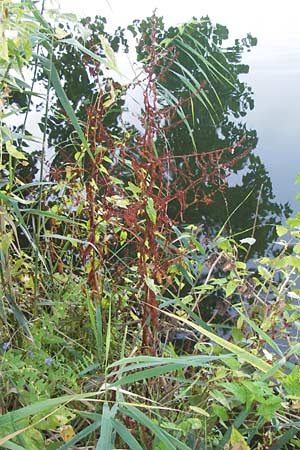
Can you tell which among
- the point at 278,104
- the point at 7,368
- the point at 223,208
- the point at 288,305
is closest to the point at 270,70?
the point at 278,104

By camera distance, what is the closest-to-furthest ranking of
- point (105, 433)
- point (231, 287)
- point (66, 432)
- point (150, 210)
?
point (105, 433)
point (66, 432)
point (150, 210)
point (231, 287)

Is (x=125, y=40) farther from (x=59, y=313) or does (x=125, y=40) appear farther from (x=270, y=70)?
(x=59, y=313)

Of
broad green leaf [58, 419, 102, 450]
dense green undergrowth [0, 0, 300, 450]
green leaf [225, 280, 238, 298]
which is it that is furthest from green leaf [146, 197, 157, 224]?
broad green leaf [58, 419, 102, 450]

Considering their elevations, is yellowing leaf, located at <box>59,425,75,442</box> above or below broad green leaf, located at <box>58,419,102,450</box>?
below

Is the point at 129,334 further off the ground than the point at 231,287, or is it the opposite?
the point at 231,287

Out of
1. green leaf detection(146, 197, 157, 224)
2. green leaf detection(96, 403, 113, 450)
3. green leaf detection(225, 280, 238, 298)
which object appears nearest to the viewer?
green leaf detection(96, 403, 113, 450)

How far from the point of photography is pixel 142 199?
1.06 m

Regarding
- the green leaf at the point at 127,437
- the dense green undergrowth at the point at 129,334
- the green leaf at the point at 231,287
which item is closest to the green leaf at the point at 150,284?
the dense green undergrowth at the point at 129,334

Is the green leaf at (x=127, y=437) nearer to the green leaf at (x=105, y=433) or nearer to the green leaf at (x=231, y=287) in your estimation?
the green leaf at (x=105, y=433)

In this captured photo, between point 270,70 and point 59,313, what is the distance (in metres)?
2.59

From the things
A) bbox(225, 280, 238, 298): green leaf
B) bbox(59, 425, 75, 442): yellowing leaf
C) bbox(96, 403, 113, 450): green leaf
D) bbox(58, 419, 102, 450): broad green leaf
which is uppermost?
bbox(225, 280, 238, 298): green leaf

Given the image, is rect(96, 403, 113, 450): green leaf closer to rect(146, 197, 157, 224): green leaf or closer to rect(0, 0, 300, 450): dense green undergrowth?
rect(0, 0, 300, 450): dense green undergrowth

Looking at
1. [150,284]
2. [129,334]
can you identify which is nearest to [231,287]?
[150,284]

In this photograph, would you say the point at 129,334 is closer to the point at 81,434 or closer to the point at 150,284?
the point at 150,284
